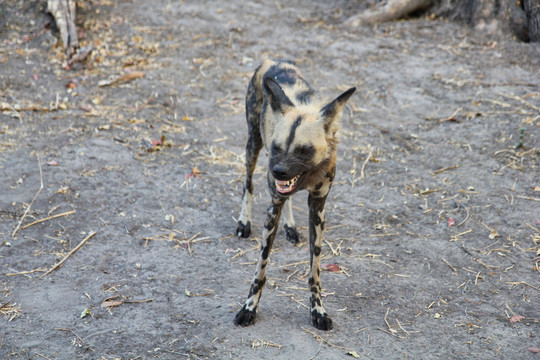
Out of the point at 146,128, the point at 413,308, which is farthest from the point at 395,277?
the point at 146,128

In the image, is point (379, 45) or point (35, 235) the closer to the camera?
point (35, 235)

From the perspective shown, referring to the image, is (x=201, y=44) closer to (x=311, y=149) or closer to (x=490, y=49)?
(x=490, y=49)

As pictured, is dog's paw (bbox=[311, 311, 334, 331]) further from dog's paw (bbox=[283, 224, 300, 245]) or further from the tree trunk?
the tree trunk

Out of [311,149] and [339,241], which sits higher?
[311,149]

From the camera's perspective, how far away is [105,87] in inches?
305

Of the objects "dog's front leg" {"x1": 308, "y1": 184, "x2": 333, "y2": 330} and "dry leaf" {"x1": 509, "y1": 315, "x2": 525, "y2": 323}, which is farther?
Answer: "dry leaf" {"x1": 509, "y1": 315, "x2": 525, "y2": 323}

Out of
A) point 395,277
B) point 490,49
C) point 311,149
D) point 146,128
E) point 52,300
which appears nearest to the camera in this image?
point 311,149

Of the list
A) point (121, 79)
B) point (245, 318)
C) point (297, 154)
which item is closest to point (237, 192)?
point (245, 318)

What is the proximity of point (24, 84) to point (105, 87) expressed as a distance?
115cm

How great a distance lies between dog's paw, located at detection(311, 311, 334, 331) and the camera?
152 inches

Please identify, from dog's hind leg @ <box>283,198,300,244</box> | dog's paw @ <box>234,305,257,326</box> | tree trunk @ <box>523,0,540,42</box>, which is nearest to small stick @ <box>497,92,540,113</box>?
tree trunk @ <box>523,0,540,42</box>

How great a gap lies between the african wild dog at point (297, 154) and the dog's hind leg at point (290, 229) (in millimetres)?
1032

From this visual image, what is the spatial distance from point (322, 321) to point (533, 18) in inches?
270

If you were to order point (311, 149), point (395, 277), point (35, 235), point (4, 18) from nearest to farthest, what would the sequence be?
point (311, 149)
point (395, 277)
point (35, 235)
point (4, 18)
